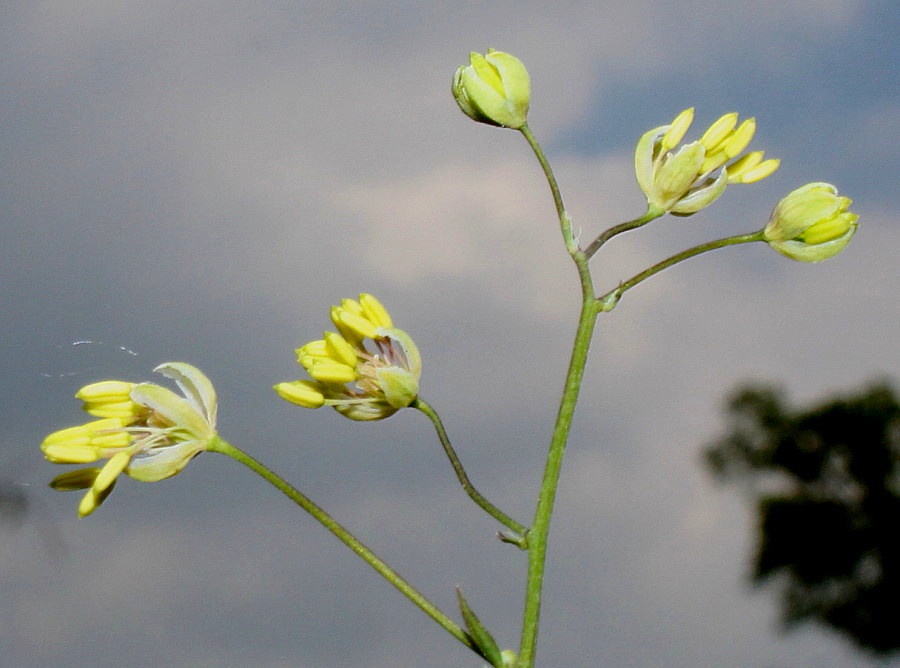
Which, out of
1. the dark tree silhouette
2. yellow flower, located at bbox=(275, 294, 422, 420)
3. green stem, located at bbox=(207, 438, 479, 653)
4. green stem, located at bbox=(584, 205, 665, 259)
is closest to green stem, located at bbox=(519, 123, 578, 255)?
green stem, located at bbox=(584, 205, 665, 259)

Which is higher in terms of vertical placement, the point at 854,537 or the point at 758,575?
the point at 854,537

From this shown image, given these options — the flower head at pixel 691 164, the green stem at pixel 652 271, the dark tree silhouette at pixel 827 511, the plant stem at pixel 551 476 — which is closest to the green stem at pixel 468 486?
the plant stem at pixel 551 476

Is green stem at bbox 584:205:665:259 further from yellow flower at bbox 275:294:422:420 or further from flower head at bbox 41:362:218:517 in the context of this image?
flower head at bbox 41:362:218:517

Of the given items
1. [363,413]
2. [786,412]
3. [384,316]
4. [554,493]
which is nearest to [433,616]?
[554,493]

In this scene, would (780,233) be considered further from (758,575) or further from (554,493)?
(758,575)

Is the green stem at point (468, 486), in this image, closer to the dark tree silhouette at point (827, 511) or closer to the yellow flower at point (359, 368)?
the yellow flower at point (359, 368)
